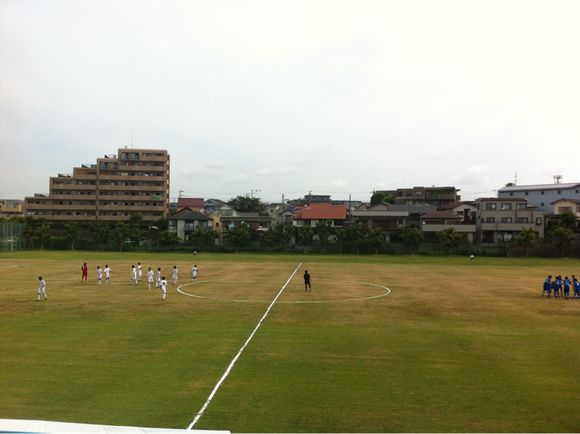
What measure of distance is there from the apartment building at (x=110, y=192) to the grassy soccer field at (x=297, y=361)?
91.0 metres

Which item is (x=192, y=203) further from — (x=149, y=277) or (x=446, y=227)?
(x=149, y=277)

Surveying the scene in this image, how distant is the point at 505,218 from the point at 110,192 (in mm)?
92830

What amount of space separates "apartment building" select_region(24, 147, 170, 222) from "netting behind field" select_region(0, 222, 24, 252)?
94.0 feet

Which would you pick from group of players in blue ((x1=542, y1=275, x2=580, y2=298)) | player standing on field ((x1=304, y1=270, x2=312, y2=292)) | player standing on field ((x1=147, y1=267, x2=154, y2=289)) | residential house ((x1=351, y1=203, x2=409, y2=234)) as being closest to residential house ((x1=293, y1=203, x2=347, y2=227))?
residential house ((x1=351, y1=203, x2=409, y2=234))

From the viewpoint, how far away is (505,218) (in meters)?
94.1

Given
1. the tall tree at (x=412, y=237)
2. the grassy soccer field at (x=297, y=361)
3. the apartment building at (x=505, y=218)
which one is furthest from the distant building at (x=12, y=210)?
the grassy soccer field at (x=297, y=361)

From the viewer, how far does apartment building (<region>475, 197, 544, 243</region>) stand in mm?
92312

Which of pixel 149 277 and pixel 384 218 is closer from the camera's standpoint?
pixel 149 277

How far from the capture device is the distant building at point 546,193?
108500 millimetres

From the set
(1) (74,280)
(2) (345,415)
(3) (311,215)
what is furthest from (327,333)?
(3) (311,215)

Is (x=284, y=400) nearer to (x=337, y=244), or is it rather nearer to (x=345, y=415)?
(x=345, y=415)

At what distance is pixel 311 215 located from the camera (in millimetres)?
105688

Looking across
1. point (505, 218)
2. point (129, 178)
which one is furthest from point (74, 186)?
point (505, 218)

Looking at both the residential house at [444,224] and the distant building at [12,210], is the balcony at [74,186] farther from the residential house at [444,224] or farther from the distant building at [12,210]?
the residential house at [444,224]
